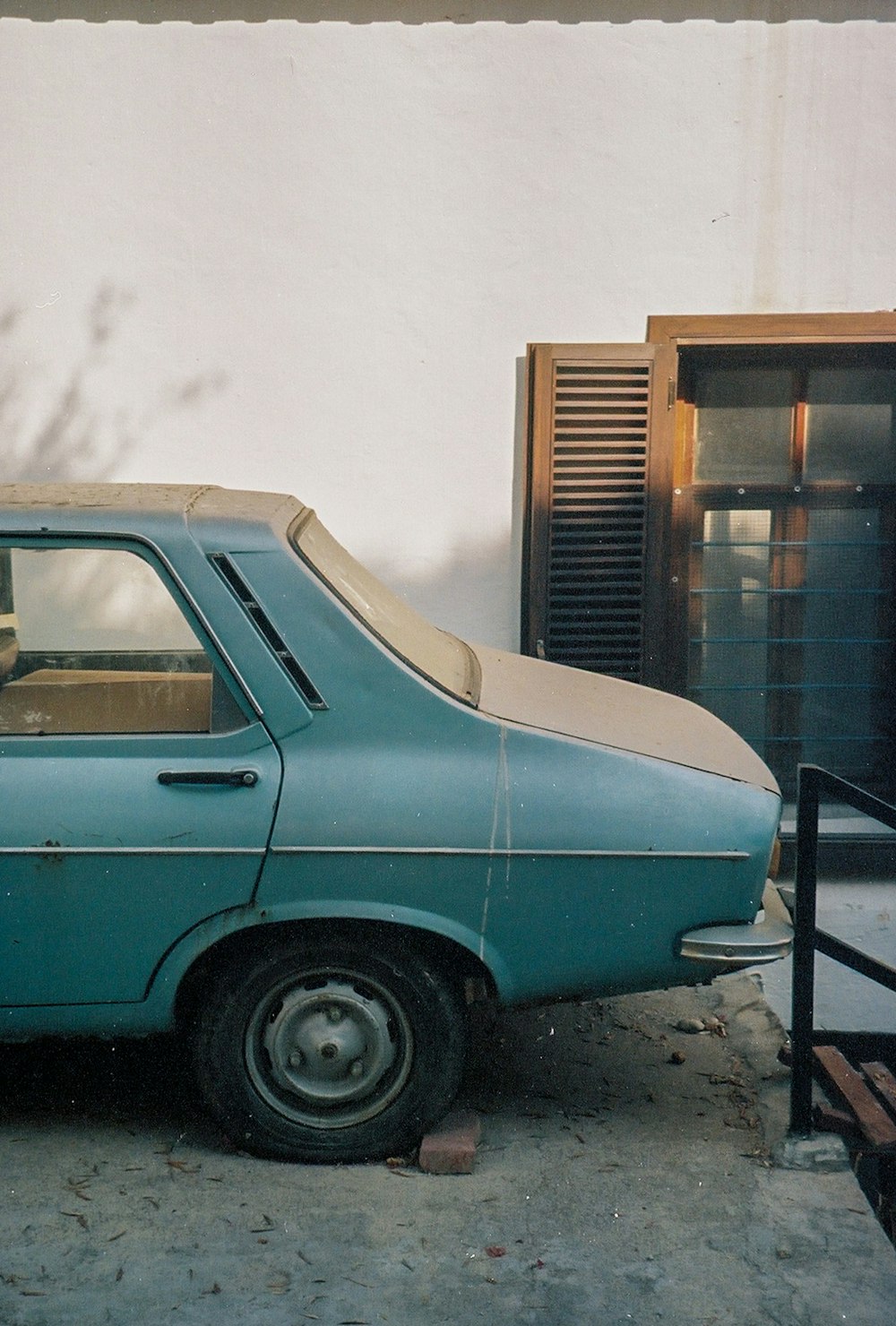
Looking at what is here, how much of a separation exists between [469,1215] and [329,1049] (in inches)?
20.9

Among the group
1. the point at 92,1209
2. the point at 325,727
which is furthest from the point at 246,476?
the point at 92,1209

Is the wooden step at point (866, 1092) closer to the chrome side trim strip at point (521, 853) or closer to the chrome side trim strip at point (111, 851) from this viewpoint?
the chrome side trim strip at point (521, 853)

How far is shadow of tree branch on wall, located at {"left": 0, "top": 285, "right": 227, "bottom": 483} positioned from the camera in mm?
→ 6148

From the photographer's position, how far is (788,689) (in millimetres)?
6582

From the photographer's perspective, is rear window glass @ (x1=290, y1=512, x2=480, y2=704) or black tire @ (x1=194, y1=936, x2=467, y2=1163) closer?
black tire @ (x1=194, y1=936, x2=467, y2=1163)

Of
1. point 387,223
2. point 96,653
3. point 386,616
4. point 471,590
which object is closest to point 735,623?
point 471,590

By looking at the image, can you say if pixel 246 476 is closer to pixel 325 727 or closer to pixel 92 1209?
pixel 325 727

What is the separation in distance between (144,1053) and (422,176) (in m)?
4.02

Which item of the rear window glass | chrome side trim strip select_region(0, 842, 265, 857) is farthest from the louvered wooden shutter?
chrome side trim strip select_region(0, 842, 265, 857)

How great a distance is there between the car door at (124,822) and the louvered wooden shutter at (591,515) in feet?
9.58

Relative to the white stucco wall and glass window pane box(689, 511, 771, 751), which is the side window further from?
glass window pane box(689, 511, 771, 751)

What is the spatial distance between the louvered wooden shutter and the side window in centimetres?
270

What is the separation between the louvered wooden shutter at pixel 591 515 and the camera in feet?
20.0

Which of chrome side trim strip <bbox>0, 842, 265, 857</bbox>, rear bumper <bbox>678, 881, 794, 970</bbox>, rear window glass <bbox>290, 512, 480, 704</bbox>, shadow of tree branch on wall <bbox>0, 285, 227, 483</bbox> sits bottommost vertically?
rear bumper <bbox>678, 881, 794, 970</bbox>
